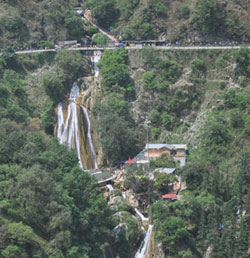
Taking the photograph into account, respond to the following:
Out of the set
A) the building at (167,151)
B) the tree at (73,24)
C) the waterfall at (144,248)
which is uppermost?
the tree at (73,24)

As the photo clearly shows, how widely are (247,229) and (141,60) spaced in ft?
112

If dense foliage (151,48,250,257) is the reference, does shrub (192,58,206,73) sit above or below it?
above

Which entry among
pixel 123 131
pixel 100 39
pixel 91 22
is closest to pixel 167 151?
pixel 123 131

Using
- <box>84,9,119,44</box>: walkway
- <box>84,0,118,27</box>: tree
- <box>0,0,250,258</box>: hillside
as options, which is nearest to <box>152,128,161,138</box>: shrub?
<box>0,0,250,258</box>: hillside

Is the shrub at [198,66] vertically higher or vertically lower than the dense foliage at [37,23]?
lower

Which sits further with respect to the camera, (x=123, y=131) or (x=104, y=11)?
(x=104, y=11)

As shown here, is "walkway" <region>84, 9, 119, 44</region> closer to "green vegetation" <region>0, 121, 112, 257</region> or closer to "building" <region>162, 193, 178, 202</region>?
"green vegetation" <region>0, 121, 112, 257</region>

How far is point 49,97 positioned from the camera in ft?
324

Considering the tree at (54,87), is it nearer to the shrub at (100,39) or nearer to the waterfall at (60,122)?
the waterfall at (60,122)

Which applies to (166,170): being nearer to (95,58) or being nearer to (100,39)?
(95,58)

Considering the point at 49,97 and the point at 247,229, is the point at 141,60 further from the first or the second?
the point at 247,229

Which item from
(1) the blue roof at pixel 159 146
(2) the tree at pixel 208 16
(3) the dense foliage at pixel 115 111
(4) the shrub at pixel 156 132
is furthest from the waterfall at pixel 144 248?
(2) the tree at pixel 208 16

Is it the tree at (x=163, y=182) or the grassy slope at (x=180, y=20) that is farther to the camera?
the grassy slope at (x=180, y=20)

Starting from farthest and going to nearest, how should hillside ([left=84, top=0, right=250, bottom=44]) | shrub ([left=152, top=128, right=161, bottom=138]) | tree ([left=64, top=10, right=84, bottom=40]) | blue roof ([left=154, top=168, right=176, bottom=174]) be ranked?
1. tree ([left=64, top=10, right=84, bottom=40])
2. hillside ([left=84, top=0, right=250, bottom=44])
3. shrub ([left=152, top=128, right=161, bottom=138])
4. blue roof ([left=154, top=168, right=176, bottom=174])
